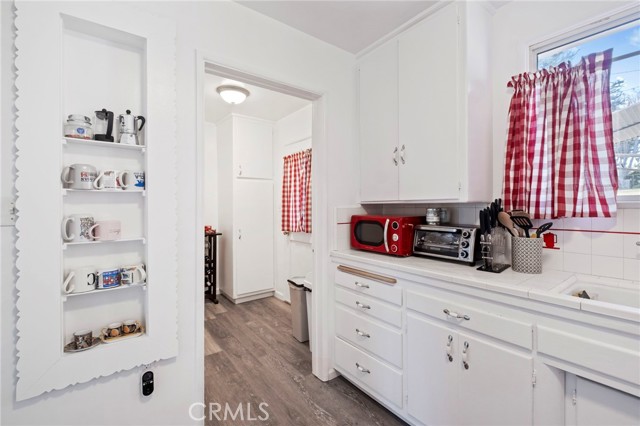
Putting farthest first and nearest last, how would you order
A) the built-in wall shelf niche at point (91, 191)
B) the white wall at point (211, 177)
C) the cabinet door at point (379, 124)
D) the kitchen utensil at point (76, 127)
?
the white wall at point (211, 177), the cabinet door at point (379, 124), the kitchen utensil at point (76, 127), the built-in wall shelf niche at point (91, 191)

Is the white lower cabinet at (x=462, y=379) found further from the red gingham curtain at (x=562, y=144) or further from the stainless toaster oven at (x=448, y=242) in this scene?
the red gingham curtain at (x=562, y=144)

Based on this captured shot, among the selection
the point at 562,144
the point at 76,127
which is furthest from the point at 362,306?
the point at 76,127

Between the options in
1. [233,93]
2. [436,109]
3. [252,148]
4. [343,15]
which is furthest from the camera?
[252,148]

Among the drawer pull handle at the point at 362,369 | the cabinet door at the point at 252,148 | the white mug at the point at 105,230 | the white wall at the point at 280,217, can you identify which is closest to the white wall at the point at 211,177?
the cabinet door at the point at 252,148

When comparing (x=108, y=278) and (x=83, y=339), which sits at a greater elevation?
(x=108, y=278)

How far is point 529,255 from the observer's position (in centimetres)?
146

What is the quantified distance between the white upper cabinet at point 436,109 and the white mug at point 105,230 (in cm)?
161

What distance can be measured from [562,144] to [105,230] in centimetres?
231

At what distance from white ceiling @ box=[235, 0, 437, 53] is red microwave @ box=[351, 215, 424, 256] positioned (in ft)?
4.24

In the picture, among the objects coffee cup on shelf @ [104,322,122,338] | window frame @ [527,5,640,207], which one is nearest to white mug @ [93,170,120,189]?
coffee cup on shelf @ [104,322,122,338]

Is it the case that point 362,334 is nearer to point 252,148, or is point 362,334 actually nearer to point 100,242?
point 100,242

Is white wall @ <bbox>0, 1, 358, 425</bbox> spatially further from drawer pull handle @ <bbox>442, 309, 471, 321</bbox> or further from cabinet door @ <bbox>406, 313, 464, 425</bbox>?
drawer pull handle @ <bbox>442, 309, 471, 321</bbox>

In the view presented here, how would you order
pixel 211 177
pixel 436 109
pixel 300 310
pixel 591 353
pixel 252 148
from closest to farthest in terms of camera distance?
pixel 591 353 < pixel 436 109 < pixel 300 310 < pixel 252 148 < pixel 211 177

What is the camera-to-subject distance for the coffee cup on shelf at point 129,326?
137 cm
